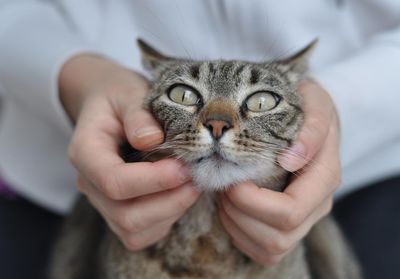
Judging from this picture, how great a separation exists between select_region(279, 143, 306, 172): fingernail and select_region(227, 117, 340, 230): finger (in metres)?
0.03

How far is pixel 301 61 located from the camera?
50.3 inches

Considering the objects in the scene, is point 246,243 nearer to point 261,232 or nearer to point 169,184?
point 261,232

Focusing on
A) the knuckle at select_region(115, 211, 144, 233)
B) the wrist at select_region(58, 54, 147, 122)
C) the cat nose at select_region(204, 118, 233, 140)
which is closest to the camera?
the cat nose at select_region(204, 118, 233, 140)

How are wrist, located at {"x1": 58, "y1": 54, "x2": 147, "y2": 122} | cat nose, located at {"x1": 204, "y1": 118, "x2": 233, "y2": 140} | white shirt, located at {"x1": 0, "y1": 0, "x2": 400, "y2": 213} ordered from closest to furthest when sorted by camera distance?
cat nose, located at {"x1": 204, "y1": 118, "x2": 233, "y2": 140}
wrist, located at {"x1": 58, "y1": 54, "x2": 147, "y2": 122}
white shirt, located at {"x1": 0, "y1": 0, "x2": 400, "y2": 213}

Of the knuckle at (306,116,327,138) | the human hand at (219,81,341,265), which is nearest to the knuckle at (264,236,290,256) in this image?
the human hand at (219,81,341,265)

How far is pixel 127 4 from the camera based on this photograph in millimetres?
1554

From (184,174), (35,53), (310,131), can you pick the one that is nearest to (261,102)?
(310,131)

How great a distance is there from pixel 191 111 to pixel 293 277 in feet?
1.73

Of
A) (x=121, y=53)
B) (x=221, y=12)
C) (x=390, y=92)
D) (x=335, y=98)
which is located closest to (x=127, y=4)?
(x=121, y=53)

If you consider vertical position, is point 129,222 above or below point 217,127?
below

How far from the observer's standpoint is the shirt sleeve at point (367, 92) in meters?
1.32

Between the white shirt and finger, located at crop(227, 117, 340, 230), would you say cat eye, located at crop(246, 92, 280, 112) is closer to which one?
finger, located at crop(227, 117, 340, 230)

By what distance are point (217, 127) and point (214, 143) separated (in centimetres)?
3

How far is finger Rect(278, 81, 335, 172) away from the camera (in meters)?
1.02
